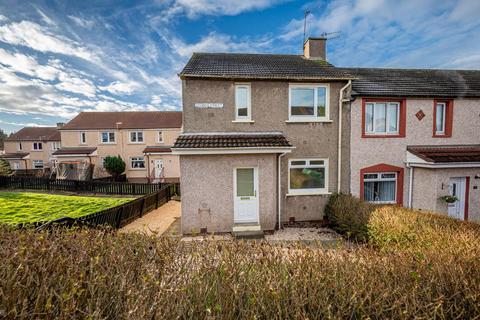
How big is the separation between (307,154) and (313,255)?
6.86 m

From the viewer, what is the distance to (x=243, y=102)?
30.7 feet

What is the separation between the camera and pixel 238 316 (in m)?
2.24

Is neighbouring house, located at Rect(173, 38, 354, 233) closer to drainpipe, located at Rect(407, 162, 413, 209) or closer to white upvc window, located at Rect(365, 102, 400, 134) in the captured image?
white upvc window, located at Rect(365, 102, 400, 134)

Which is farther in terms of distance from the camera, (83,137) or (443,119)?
(83,137)

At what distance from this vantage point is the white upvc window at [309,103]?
953cm

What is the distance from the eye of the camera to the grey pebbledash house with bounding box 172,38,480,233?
8195 mm

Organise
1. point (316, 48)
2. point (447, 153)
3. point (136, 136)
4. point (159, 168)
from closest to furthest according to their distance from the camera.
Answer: point (447, 153)
point (316, 48)
point (159, 168)
point (136, 136)

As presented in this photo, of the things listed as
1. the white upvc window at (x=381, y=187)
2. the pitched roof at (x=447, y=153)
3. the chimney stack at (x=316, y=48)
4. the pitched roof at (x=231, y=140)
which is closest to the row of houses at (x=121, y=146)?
the pitched roof at (x=231, y=140)

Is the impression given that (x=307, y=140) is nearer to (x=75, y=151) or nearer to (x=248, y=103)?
(x=248, y=103)

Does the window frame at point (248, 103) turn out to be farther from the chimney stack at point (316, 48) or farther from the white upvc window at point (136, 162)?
the white upvc window at point (136, 162)

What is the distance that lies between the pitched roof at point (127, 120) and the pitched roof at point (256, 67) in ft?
56.3

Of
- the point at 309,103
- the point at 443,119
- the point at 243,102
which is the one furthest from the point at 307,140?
the point at 443,119

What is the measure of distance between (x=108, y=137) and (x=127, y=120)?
344 cm

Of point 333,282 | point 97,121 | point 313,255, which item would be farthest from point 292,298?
point 97,121
